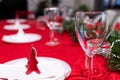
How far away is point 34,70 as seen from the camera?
699mm

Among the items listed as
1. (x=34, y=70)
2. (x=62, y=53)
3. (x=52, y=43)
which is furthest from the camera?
(x=52, y=43)

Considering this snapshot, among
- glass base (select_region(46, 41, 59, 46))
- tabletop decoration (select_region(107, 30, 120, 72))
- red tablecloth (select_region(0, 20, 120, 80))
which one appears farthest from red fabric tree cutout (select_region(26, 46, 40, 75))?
glass base (select_region(46, 41, 59, 46))

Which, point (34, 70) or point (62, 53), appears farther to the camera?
point (62, 53)

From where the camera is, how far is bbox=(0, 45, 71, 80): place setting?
668 millimetres

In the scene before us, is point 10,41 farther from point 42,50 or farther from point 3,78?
point 3,78

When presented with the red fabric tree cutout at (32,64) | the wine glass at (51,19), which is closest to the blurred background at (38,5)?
the wine glass at (51,19)

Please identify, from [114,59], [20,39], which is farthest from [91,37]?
[20,39]

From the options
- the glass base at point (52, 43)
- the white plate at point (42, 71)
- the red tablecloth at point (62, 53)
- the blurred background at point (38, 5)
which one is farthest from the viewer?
the blurred background at point (38, 5)

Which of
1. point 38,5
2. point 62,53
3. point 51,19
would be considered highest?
point 51,19

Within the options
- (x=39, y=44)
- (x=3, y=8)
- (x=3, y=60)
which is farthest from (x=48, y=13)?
(x=3, y=8)

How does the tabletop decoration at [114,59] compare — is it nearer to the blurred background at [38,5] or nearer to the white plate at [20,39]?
the white plate at [20,39]

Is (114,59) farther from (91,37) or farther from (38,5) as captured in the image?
(38,5)

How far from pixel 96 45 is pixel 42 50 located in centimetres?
39

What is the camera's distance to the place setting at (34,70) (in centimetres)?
67
